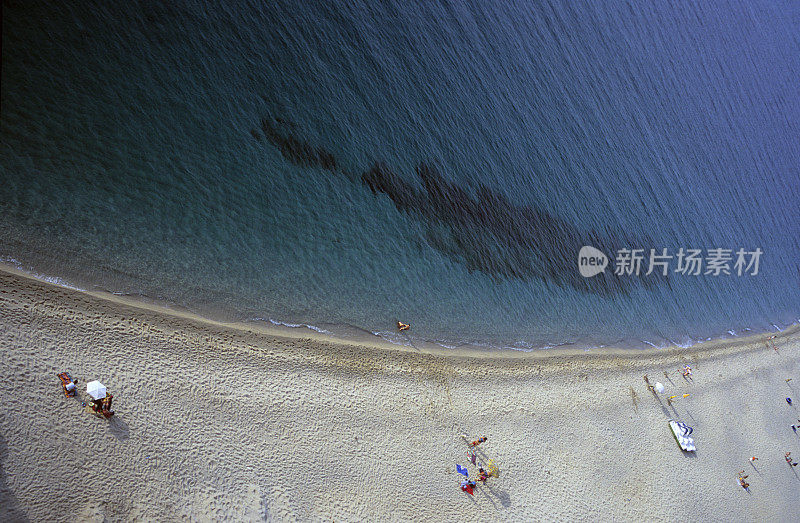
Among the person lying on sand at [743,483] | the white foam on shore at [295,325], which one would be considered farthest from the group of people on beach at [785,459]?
the white foam on shore at [295,325]

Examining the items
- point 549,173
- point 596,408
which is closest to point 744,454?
point 596,408

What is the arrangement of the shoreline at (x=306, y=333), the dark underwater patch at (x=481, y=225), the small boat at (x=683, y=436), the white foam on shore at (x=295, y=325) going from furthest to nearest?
the small boat at (x=683, y=436), the dark underwater patch at (x=481, y=225), the white foam on shore at (x=295, y=325), the shoreline at (x=306, y=333)

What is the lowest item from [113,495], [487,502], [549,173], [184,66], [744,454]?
[113,495]

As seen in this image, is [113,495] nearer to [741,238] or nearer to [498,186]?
[498,186]

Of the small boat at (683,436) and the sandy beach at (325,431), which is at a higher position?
the small boat at (683,436)

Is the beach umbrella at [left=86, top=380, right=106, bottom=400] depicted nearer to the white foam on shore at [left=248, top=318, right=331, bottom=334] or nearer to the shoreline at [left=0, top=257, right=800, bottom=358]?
the shoreline at [left=0, top=257, right=800, bottom=358]

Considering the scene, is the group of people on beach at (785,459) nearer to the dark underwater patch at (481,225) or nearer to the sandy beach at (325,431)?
the sandy beach at (325,431)

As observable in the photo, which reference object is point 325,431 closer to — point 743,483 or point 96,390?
point 96,390
